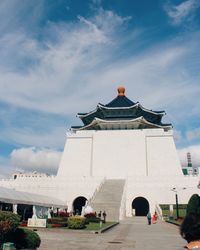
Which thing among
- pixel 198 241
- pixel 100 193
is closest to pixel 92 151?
pixel 100 193

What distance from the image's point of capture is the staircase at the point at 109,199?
31675mm

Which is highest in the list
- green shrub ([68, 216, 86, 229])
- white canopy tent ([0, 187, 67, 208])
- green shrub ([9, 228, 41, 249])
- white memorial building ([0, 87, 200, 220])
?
white memorial building ([0, 87, 200, 220])

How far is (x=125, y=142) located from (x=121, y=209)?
69.2 feet

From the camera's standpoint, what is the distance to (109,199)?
3522cm

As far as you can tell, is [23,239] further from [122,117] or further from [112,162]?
[122,117]

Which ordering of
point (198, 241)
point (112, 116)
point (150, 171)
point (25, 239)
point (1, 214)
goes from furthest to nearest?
point (112, 116)
point (150, 171)
point (25, 239)
point (1, 214)
point (198, 241)

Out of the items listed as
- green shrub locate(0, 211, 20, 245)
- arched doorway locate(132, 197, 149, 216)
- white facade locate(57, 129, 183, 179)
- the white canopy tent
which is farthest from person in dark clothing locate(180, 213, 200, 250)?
white facade locate(57, 129, 183, 179)

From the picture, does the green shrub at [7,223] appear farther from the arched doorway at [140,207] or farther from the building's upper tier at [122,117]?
the building's upper tier at [122,117]

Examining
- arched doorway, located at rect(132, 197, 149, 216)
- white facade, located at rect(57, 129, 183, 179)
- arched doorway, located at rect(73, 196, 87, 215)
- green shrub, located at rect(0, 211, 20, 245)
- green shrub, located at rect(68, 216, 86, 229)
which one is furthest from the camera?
white facade, located at rect(57, 129, 183, 179)

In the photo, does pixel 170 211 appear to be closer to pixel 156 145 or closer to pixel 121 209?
pixel 121 209

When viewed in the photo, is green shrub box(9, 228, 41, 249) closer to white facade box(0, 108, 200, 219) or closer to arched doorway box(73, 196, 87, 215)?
white facade box(0, 108, 200, 219)

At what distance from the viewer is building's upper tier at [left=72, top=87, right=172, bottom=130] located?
5550 cm

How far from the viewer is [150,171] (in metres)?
50.0

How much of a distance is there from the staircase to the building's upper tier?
50.5 ft
